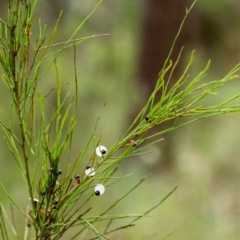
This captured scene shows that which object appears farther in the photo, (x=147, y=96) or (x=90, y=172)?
(x=147, y=96)

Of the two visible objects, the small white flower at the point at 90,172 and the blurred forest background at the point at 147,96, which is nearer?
the small white flower at the point at 90,172

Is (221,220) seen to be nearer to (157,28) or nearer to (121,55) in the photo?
(157,28)

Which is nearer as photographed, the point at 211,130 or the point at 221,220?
the point at 221,220

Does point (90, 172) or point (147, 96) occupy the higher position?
point (90, 172)

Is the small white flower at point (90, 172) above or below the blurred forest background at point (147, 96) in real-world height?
above

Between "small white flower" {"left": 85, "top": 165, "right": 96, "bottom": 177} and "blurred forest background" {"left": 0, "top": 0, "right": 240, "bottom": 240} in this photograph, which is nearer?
"small white flower" {"left": 85, "top": 165, "right": 96, "bottom": 177}

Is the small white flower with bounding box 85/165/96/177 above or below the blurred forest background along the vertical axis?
above

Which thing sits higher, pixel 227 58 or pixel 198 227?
pixel 227 58

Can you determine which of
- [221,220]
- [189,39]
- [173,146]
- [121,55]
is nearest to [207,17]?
[189,39]
